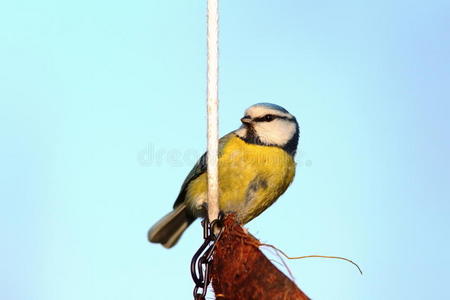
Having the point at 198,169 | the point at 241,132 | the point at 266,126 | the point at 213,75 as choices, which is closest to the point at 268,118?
the point at 266,126

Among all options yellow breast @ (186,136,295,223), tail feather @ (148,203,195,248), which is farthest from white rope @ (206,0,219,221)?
tail feather @ (148,203,195,248)

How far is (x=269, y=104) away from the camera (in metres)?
3.90

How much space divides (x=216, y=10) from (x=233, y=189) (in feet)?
Result: 4.63

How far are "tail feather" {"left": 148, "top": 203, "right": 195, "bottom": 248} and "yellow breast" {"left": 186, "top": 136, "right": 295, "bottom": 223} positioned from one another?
0.96 ft

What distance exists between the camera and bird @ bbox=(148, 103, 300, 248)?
12.2 ft

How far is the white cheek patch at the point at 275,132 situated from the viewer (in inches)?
153

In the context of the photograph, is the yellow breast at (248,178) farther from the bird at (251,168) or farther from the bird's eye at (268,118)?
the bird's eye at (268,118)

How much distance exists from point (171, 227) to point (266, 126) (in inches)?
36.7

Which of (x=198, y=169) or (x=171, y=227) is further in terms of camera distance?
(x=171, y=227)

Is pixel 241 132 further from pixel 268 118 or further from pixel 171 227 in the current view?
pixel 171 227

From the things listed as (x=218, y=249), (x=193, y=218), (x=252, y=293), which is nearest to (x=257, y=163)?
(x=193, y=218)

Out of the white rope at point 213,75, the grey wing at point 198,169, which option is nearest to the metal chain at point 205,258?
the white rope at point 213,75

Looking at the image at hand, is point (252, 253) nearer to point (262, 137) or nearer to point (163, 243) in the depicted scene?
point (262, 137)

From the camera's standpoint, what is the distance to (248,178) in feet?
12.2
